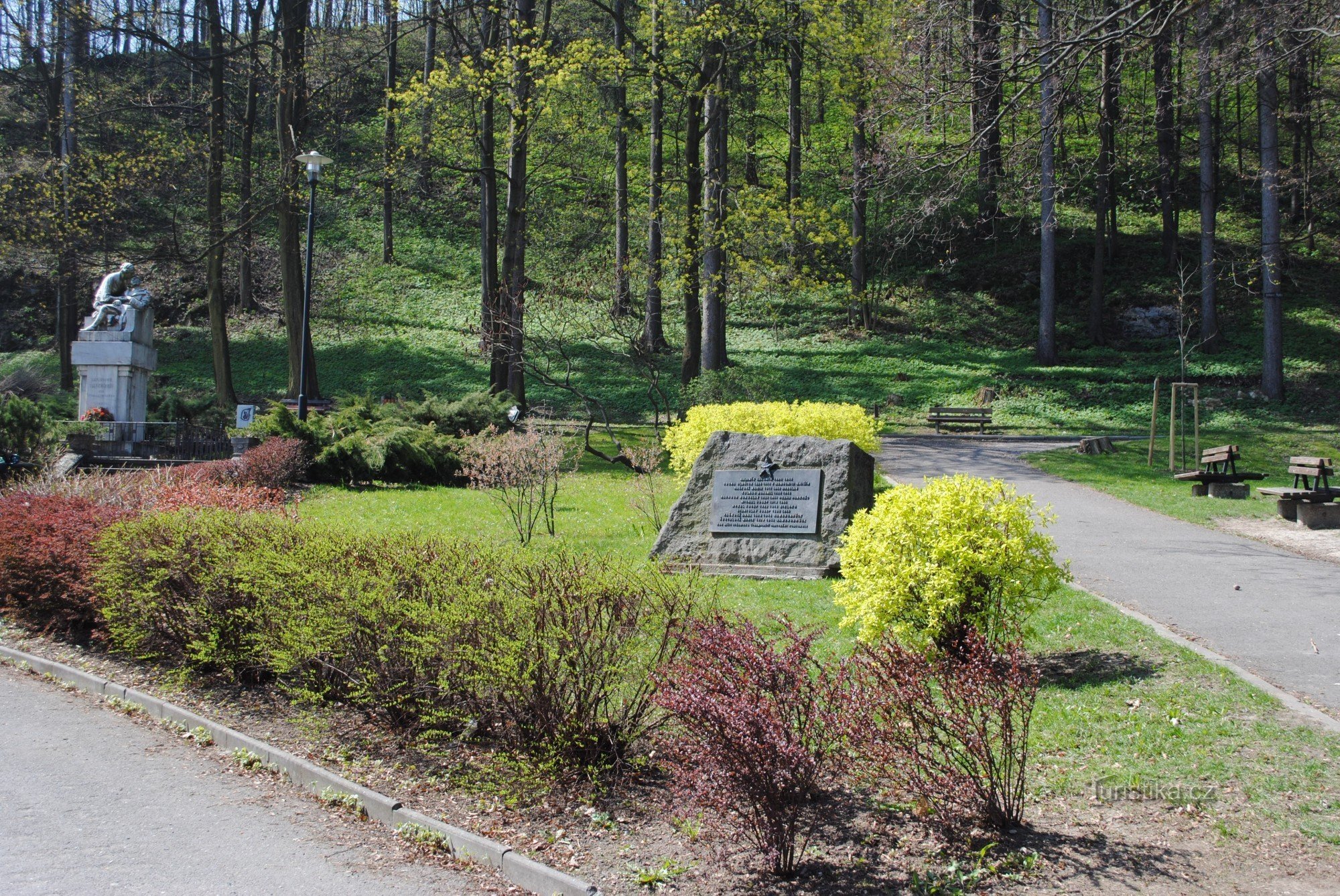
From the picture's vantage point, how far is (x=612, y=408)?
30.8 m

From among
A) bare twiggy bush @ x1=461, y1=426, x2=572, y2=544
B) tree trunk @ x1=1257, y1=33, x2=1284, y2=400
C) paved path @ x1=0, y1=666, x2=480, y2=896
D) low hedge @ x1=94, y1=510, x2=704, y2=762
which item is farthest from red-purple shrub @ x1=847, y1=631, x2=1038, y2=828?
tree trunk @ x1=1257, y1=33, x2=1284, y2=400

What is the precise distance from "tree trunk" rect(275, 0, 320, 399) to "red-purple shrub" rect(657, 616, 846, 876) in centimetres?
2019

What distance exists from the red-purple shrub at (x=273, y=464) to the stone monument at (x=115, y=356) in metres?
6.57

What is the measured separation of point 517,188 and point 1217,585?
17.8 metres

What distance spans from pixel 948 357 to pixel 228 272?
30.6 m

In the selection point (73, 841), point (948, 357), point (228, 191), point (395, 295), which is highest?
point (228, 191)

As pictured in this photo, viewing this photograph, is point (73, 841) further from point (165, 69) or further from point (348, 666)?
point (165, 69)

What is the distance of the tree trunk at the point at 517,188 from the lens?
21625 mm

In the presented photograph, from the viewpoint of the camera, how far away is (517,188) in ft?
75.2

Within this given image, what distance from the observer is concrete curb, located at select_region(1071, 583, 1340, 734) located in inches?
217

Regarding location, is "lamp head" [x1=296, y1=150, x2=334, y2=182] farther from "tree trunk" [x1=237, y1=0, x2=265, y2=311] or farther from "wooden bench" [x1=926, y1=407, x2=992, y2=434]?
"wooden bench" [x1=926, y1=407, x2=992, y2=434]

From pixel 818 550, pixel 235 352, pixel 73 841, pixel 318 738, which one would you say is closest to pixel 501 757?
pixel 318 738

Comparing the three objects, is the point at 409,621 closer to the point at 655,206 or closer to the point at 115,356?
the point at 115,356

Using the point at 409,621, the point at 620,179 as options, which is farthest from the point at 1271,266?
the point at 409,621
